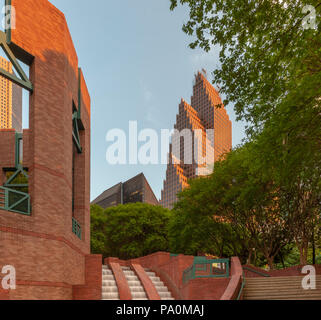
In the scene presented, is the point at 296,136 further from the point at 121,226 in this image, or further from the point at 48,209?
the point at 121,226

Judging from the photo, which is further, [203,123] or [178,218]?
[203,123]

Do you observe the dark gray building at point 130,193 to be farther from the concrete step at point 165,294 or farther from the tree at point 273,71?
the tree at point 273,71

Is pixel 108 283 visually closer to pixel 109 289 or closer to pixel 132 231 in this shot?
pixel 109 289

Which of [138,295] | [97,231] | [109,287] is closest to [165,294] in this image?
[138,295]

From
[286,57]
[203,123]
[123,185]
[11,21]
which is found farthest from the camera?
[203,123]

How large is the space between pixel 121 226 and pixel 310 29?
137ft

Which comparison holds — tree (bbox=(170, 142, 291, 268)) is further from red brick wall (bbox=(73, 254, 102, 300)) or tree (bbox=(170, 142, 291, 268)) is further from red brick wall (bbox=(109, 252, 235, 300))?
red brick wall (bbox=(73, 254, 102, 300))

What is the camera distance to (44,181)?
15.9 m

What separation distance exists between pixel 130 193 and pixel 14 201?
11325 centimetres

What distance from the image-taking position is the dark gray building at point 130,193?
11731 cm

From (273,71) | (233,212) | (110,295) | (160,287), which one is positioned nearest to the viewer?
(273,71)

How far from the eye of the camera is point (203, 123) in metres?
171

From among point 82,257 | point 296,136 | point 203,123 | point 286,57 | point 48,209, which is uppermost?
point 203,123
